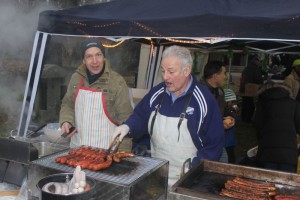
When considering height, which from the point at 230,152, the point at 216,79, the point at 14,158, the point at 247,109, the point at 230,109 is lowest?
the point at 230,152

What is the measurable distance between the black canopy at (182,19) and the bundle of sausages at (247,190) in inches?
44.3

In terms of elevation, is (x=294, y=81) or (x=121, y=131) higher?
(x=294, y=81)

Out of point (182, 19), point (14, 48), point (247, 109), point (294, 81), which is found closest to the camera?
point (182, 19)

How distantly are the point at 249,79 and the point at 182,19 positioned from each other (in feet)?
23.1

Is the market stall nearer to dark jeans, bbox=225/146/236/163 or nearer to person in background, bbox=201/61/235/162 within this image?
person in background, bbox=201/61/235/162

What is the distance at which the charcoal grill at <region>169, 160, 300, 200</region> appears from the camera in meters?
2.04

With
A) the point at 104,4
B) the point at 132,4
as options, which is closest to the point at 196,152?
the point at 132,4

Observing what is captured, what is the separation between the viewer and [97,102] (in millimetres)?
2947

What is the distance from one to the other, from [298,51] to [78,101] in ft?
16.7

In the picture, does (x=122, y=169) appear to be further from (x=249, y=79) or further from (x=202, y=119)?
(x=249, y=79)

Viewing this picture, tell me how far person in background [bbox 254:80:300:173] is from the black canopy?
1152 millimetres

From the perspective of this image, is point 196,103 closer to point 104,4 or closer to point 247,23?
point 247,23

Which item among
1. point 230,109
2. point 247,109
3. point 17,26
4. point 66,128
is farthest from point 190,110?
point 247,109

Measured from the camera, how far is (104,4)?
3559mm
